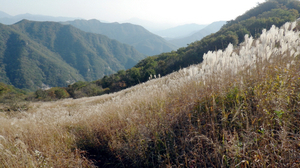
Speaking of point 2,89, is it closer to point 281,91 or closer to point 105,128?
point 105,128

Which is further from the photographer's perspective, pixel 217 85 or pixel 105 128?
pixel 105 128

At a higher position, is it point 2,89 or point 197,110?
point 197,110

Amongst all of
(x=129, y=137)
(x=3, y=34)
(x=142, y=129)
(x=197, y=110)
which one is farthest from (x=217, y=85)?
(x=3, y=34)

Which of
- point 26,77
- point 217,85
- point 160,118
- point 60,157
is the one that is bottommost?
point 26,77

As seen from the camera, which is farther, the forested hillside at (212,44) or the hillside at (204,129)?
the forested hillside at (212,44)

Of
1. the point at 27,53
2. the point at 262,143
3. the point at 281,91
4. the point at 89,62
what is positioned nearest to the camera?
the point at 262,143

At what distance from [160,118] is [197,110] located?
0.64 metres

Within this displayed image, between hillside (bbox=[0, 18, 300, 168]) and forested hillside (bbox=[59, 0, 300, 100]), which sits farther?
forested hillside (bbox=[59, 0, 300, 100])

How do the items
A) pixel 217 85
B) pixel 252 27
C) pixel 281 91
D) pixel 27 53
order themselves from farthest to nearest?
pixel 27 53
pixel 252 27
pixel 217 85
pixel 281 91

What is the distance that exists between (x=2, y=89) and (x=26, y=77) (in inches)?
4154

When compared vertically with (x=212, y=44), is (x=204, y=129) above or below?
below

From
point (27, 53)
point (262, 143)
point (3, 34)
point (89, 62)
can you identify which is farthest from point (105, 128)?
point (3, 34)

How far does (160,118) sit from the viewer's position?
264 cm

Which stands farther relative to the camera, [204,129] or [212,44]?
[212,44]
